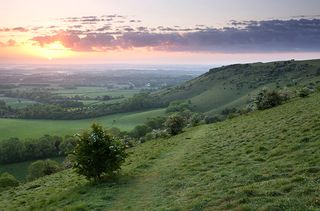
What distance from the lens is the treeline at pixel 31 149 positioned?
111 meters

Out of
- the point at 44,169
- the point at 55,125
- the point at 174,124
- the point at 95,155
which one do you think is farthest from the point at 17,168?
the point at 95,155

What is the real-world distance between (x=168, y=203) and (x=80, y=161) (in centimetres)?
1341

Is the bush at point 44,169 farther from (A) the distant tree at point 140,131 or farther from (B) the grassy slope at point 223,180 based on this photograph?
(A) the distant tree at point 140,131

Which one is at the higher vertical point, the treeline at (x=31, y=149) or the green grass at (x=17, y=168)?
the treeline at (x=31, y=149)

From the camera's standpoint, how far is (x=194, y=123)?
270 feet

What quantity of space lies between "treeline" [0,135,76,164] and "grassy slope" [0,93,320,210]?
244 feet

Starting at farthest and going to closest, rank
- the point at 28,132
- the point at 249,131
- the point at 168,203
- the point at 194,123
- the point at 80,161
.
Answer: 1. the point at 28,132
2. the point at 194,123
3. the point at 249,131
4. the point at 80,161
5. the point at 168,203

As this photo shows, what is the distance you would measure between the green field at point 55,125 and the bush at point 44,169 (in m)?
70.9

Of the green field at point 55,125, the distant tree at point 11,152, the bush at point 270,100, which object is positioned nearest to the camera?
the bush at point 270,100

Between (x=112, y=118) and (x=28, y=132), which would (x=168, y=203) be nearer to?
(x=28, y=132)

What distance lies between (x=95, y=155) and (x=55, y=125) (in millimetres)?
144370

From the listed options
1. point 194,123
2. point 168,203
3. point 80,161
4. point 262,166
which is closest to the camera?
point 168,203

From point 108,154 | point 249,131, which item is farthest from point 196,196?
point 249,131

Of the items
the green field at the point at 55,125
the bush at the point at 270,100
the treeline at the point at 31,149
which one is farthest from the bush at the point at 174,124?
the green field at the point at 55,125
